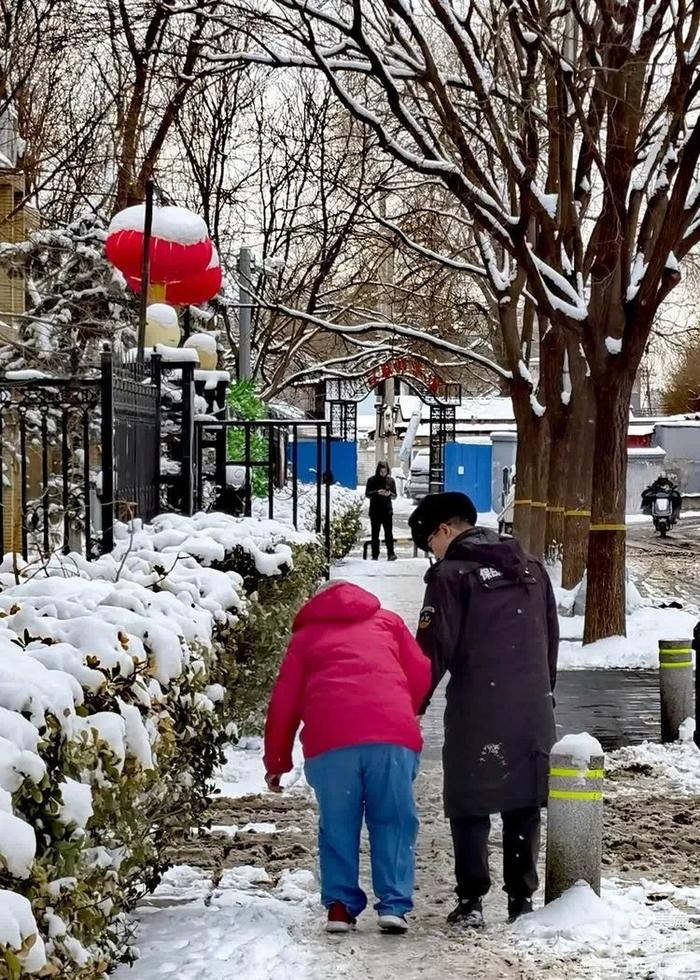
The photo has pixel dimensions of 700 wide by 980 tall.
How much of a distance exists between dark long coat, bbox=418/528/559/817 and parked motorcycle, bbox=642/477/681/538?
35.4m

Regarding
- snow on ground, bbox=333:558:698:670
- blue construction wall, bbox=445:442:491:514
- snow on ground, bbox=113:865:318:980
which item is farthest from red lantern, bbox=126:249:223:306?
blue construction wall, bbox=445:442:491:514

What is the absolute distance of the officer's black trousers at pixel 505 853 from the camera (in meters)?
5.71

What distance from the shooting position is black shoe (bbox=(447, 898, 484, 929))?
18.8 feet

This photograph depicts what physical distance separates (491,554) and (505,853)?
48.2 inches

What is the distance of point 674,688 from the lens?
9.80 m

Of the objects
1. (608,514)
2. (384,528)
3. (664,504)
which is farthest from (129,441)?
(664,504)

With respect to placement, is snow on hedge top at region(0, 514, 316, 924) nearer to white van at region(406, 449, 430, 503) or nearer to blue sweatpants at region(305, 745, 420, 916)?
blue sweatpants at region(305, 745, 420, 916)

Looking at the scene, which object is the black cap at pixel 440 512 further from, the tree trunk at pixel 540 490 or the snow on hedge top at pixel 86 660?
the tree trunk at pixel 540 490

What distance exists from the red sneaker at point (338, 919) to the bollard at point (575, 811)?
890 mm

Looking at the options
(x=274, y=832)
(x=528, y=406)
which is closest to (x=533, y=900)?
(x=274, y=832)

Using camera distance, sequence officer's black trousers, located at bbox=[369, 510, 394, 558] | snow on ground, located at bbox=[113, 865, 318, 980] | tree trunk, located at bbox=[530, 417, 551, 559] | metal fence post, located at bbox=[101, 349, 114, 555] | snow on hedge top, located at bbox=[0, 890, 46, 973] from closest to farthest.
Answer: snow on hedge top, located at bbox=[0, 890, 46, 973] < snow on ground, located at bbox=[113, 865, 318, 980] < metal fence post, located at bbox=[101, 349, 114, 555] < tree trunk, located at bbox=[530, 417, 551, 559] < officer's black trousers, located at bbox=[369, 510, 394, 558]

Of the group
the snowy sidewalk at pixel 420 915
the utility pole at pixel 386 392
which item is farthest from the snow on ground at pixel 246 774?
the utility pole at pixel 386 392

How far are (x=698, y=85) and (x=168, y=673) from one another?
1107 cm

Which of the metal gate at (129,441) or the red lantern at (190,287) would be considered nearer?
the metal gate at (129,441)
